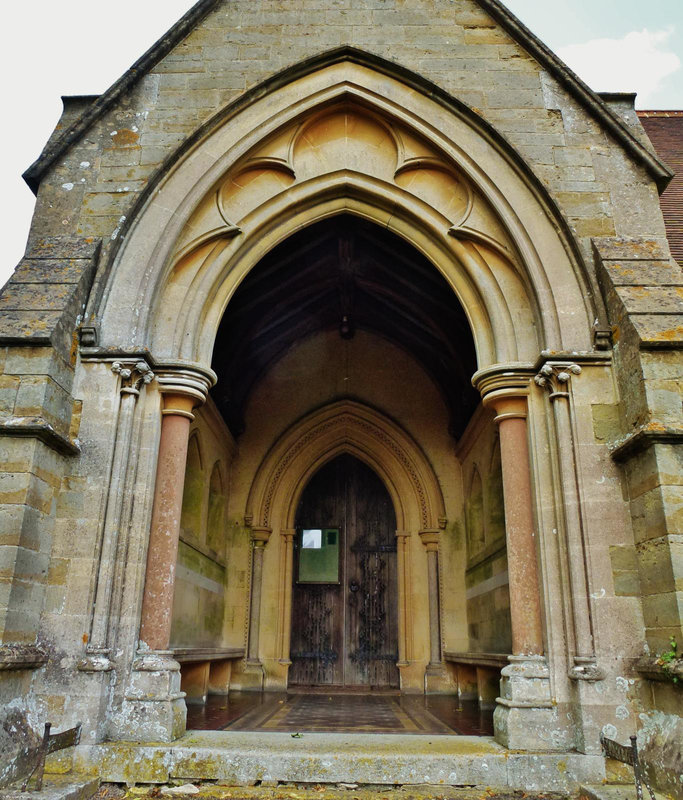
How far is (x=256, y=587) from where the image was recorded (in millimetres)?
8656

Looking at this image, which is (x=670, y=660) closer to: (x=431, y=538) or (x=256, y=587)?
(x=431, y=538)

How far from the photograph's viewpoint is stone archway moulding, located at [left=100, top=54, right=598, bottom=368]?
5.33m

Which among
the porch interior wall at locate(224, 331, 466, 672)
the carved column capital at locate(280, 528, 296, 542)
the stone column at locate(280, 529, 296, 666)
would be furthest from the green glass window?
the porch interior wall at locate(224, 331, 466, 672)

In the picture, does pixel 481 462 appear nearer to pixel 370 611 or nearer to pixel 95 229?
pixel 370 611

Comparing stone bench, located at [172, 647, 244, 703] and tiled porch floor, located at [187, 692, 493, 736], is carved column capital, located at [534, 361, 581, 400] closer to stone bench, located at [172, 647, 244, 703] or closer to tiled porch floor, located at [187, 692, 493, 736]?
tiled porch floor, located at [187, 692, 493, 736]

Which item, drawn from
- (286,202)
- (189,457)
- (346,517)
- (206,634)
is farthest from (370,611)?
(286,202)

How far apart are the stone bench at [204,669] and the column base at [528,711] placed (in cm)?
267

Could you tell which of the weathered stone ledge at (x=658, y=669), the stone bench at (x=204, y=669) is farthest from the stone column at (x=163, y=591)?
the weathered stone ledge at (x=658, y=669)

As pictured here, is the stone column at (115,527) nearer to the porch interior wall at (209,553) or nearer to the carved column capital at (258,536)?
the porch interior wall at (209,553)

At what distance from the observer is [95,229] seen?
216 inches

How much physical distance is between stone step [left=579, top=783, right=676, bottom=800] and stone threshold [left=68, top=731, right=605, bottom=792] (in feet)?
0.32

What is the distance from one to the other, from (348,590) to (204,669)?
2.55 m

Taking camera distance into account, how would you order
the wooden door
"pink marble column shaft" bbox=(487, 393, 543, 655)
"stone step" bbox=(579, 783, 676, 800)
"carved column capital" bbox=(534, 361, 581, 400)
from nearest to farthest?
"stone step" bbox=(579, 783, 676, 800) → "pink marble column shaft" bbox=(487, 393, 543, 655) → "carved column capital" bbox=(534, 361, 581, 400) → the wooden door

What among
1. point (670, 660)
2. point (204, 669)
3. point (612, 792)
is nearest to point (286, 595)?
point (204, 669)
